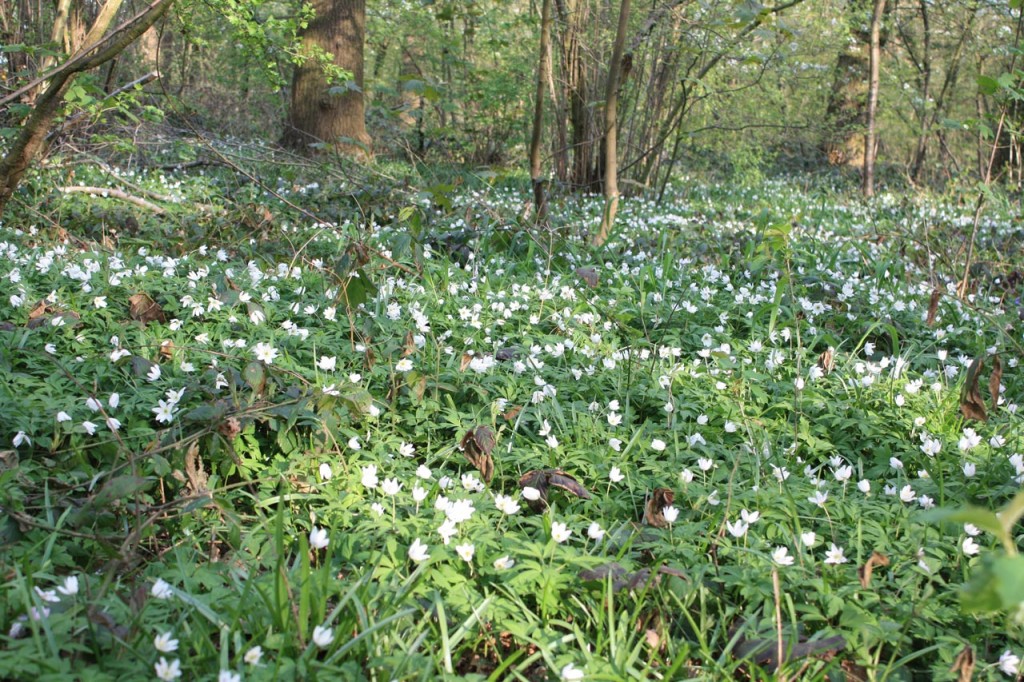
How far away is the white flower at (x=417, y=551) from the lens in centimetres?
200

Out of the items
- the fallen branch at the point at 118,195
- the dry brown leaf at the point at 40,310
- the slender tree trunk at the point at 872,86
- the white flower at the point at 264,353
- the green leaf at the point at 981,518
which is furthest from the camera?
the slender tree trunk at the point at 872,86

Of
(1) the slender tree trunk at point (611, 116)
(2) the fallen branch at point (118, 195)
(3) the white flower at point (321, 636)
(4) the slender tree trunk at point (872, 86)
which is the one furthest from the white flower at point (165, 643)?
(4) the slender tree trunk at point (872, 86)

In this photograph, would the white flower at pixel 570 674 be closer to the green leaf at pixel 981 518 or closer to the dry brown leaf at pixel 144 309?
the green leaf at pixel 981 518

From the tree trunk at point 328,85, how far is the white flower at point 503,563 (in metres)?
7.73

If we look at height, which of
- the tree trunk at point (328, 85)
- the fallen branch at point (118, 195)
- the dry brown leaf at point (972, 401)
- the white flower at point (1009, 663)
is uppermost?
the tree trunk at point (328, 85)

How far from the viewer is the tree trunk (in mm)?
9188

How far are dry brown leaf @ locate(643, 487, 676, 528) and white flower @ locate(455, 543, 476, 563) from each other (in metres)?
0.61

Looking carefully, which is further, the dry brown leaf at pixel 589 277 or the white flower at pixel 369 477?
the dry brown leaf at pixel 589 277

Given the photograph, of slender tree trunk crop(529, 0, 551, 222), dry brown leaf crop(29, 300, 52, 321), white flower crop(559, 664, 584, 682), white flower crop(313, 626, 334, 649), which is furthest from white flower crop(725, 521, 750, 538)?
slender tree trunk crop(529, 0, 551, 222)

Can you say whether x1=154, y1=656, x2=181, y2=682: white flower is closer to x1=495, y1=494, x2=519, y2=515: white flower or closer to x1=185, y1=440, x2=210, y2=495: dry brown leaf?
x1=185, y1=440, x2=210, y2=495: dry brown leaf

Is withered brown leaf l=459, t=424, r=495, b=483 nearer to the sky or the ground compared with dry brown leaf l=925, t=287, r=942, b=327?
nearer to the ground

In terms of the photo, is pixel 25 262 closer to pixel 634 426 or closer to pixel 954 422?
pixel 634 426

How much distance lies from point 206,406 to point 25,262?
8.11ft

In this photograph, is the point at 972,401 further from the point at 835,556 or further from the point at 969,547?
the point at 835,556
